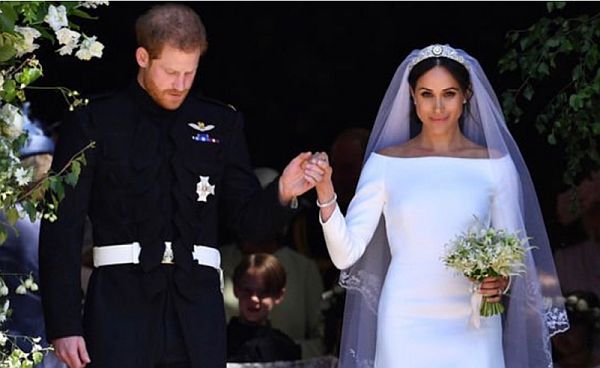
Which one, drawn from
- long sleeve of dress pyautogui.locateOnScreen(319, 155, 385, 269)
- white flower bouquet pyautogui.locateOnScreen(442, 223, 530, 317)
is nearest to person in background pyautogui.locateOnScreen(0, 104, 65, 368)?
long sleeve of dress pyautogui.locateOnScreen(319, 155, 385, 269)

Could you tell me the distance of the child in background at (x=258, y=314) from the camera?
7539 mm

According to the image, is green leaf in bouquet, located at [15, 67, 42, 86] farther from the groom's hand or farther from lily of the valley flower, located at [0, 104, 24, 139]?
the groom's hand

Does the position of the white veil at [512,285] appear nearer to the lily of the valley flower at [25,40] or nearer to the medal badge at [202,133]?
the medal badge at [202,133]

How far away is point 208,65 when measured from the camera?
992cm

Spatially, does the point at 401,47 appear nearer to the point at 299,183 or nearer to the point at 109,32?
the point at 109,32

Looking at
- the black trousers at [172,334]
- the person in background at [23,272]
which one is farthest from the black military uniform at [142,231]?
the person in background at [23,272]

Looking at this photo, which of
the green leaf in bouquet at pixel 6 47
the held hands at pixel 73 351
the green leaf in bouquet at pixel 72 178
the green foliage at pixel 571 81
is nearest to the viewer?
the green leaf in bouquet at pixel 6 47

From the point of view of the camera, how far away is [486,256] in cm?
575

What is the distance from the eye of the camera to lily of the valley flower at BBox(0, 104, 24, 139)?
5.18 metres

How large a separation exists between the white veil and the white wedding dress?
108 millimetres

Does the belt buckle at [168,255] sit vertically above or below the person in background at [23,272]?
above

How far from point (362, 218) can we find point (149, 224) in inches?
32.8

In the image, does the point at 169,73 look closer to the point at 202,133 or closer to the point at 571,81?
the point at 202,133

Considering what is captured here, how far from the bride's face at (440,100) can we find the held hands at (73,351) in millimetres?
1523
